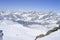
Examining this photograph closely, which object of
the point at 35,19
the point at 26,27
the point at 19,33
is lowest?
the point at 19,33

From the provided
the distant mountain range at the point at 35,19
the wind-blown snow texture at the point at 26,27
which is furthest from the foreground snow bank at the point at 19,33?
the distant mountain range at the point at 35,19

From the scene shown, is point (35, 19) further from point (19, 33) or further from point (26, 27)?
point (19, 33)

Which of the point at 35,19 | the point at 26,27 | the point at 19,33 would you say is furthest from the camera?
the point at 35,19

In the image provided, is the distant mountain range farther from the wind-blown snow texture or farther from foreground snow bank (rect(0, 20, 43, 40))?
foreground snow bank (rect(0, 20, 43, 40))

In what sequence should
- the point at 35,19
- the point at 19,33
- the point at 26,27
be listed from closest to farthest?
the point at 19,33
the point at 26,27
the point at 35,19

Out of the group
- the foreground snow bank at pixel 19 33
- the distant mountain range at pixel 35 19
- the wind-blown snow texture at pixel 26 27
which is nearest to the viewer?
the foreground snow bank at pixel 19 33

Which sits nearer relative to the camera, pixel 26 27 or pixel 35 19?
pixel 26 27

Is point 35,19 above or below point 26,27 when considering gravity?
above

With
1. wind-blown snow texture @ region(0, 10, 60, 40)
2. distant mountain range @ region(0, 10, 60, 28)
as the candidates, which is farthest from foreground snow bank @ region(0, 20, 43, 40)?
distant mountain range @ region(0, 10, 60, 28)

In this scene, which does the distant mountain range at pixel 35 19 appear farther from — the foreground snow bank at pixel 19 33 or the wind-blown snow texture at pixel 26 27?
the foreground snow bank at pixel 19 33

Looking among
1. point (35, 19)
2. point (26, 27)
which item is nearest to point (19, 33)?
point (26, 27)

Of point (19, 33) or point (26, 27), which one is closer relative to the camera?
point (19, 33)
